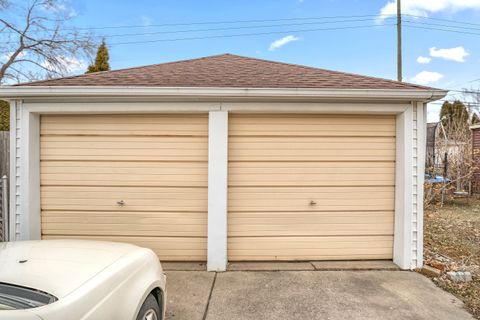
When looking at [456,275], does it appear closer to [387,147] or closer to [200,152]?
[387,147]

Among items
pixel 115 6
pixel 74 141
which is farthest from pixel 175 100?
pixel 115 6

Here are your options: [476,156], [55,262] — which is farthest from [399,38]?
[55,262]

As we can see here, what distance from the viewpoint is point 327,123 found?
426 centimetres

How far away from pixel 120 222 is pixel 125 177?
2.06ft

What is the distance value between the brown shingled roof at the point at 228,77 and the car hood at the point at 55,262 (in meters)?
2.32

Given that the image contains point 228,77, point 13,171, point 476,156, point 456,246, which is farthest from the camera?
point 476,156

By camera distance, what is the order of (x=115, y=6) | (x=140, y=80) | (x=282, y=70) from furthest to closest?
(x=115, y=6) < (x=282, y=70) < (x=140, y=80)

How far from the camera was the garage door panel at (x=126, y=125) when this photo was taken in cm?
418

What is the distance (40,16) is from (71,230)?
13.5 metres

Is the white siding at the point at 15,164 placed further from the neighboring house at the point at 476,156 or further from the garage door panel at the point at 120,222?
the neighboring house at the point at 476,156

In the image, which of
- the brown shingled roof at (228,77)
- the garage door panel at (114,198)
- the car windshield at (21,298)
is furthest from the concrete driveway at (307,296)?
the brown shingled roof at (228,77)

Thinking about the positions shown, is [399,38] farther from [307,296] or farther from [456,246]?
[307,296]

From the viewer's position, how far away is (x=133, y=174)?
4.21m

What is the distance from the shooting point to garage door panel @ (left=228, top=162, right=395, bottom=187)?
423 cm
